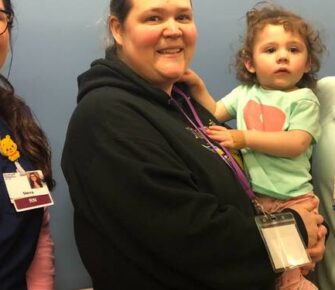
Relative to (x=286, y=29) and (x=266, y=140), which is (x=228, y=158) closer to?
(x=266, y=140)

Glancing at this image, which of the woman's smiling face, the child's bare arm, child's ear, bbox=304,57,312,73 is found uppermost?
the woman's smiling face

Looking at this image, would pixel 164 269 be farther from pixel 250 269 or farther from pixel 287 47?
pixel 287 47

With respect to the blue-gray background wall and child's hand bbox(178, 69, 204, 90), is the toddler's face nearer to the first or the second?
child's hand bbox(178, 69, 204, 90)

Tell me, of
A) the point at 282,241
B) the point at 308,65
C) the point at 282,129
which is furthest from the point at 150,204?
the point at 308,65

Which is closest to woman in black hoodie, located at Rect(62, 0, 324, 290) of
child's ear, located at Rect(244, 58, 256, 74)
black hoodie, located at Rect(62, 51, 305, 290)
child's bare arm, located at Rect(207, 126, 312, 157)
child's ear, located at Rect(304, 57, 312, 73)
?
black hoodie, located at Rect(62, 51, 305, 290)

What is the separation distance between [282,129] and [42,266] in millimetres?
822

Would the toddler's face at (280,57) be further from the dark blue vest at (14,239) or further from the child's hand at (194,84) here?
the dark blue vest at (14,239)

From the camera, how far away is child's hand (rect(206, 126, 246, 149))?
4.27 ft

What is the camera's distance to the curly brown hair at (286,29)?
57.5 inches

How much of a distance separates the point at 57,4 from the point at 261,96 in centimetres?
75

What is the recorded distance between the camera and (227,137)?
1308 mm

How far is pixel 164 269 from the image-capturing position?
3.37 ft

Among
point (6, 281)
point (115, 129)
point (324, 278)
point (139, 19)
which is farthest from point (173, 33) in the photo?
point (324, 278)

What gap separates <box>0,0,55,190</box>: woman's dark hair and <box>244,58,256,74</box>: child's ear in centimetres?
72
